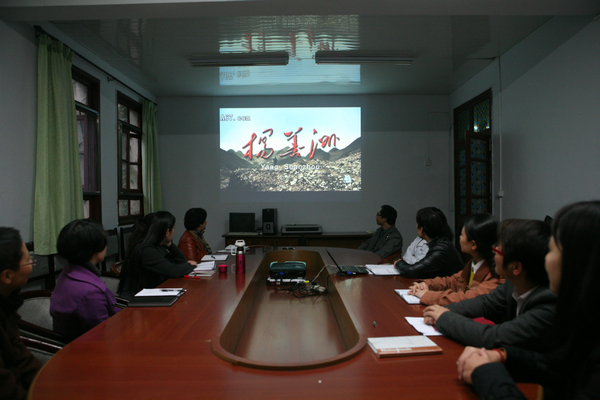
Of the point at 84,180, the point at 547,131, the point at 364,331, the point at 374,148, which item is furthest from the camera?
the point at 374,148

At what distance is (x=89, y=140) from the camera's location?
3.99m

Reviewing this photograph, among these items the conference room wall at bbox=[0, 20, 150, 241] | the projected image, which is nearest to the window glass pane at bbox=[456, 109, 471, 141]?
the projected image

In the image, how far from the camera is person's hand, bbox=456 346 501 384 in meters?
1.02

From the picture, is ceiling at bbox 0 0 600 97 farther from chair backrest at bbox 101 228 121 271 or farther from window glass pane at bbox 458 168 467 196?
chair backrest at bbox 101 228 121 271

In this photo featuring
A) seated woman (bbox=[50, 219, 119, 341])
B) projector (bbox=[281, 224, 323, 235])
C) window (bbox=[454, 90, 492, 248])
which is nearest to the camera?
seated woman (bbox=[50, 219, 119, 341])

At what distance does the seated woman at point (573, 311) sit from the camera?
2.67 feet

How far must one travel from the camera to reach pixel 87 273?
1719 millimetres

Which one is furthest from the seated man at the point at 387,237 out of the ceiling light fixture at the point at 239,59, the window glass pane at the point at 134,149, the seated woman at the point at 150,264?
the window glass pane at the point at 134,149

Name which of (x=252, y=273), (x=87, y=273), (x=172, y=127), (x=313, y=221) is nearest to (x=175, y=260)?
(x=252, y=273)

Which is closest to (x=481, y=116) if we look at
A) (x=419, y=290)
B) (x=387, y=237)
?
(x=387, y=237)

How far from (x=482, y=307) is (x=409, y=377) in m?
0.66

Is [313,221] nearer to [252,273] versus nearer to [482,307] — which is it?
[252,273]

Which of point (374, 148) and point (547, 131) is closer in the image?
point (547, 131)

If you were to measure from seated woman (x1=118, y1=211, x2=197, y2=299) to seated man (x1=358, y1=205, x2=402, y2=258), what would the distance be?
7.08 feet
